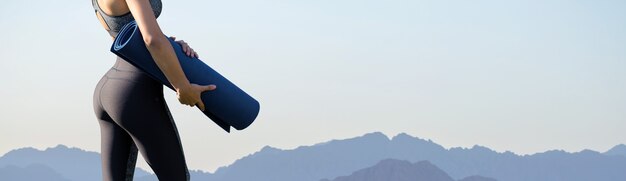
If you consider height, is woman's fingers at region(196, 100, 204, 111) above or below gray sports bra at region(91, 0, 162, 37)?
below

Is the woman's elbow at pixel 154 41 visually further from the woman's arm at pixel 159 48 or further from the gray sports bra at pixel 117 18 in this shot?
the gray sports bra at pixel 117 18

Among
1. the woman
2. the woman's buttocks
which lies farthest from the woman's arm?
the woman's buttocks

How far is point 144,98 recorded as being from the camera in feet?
15.5

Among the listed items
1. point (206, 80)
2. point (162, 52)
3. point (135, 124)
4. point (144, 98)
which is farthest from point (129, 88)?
point (206, 80)

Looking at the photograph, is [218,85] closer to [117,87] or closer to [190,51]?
[190,51]

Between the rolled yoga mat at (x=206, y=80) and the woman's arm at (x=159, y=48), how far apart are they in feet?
0.23

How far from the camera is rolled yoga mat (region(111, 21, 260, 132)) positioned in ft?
15.2

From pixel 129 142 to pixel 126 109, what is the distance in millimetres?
376

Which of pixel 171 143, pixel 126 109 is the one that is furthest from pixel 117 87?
pixel 171 143

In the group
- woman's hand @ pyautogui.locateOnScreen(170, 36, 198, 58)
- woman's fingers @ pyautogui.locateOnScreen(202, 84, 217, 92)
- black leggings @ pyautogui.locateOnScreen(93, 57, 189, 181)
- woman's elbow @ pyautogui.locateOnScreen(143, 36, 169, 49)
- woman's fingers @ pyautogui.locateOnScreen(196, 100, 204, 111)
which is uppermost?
woman's hand @ pyautogui.locateOnScreen(170, 36, 198, 58)

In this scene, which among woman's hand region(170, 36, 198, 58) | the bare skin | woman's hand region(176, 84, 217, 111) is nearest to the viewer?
the bare skin

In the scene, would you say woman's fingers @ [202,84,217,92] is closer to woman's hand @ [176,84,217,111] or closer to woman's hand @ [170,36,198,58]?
woman's hand @ [176,84,217,111]

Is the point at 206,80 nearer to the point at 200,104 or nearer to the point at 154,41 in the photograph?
the point at 200,104

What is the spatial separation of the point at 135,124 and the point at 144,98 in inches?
6.4
